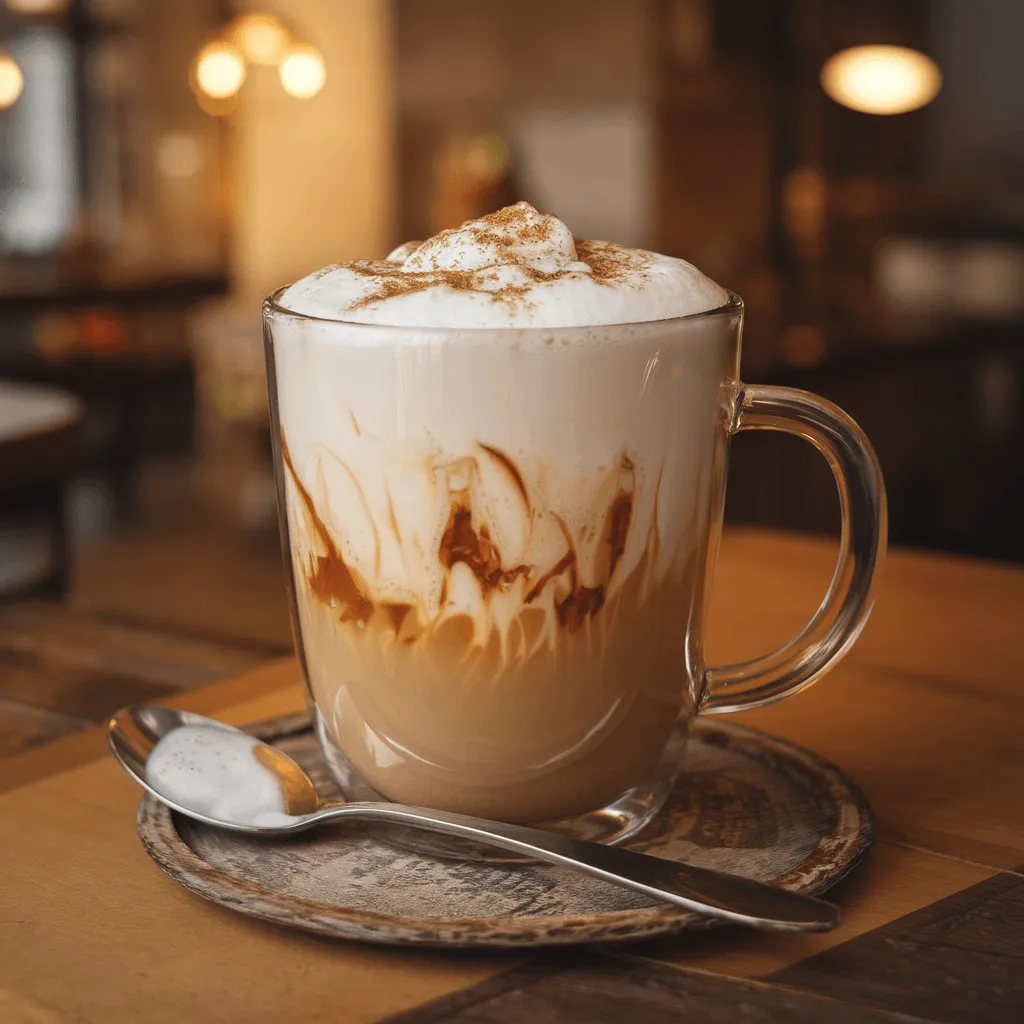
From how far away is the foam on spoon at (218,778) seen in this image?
0.57 metres

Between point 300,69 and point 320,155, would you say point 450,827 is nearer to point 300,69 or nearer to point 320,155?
point 300,69

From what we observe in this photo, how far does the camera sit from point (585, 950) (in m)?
0.48

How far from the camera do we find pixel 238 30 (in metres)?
4.46

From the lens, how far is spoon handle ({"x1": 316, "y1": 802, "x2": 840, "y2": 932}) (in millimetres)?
464

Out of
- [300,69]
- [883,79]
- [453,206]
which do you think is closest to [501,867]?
[883,79]

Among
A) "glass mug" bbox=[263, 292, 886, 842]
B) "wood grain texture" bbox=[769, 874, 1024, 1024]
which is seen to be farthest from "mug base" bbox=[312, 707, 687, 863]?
"wood grain texture" bbox=[769, 874, 1024, 1024]

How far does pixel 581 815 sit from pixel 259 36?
14.2ft

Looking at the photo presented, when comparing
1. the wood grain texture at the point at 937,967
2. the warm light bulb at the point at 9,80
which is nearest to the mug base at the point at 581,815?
the wood grain texture at the point at 937,967

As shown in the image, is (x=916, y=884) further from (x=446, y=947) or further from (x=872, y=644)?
(x=872, y=644)

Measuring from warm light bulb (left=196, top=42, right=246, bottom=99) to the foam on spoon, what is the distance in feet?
14.0

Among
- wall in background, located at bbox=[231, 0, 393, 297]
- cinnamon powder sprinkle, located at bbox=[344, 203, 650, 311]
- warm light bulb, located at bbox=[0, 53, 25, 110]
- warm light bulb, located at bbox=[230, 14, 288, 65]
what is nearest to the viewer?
cinnamon powder sprinkle, located at bbox=[344, 203, 650, 311]

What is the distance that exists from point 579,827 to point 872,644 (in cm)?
34

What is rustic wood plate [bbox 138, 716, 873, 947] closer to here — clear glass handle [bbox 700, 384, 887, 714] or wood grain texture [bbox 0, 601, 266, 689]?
clear glass handle [bbox 700, 384, 887, 714]

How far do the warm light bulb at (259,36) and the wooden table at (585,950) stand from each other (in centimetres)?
412
